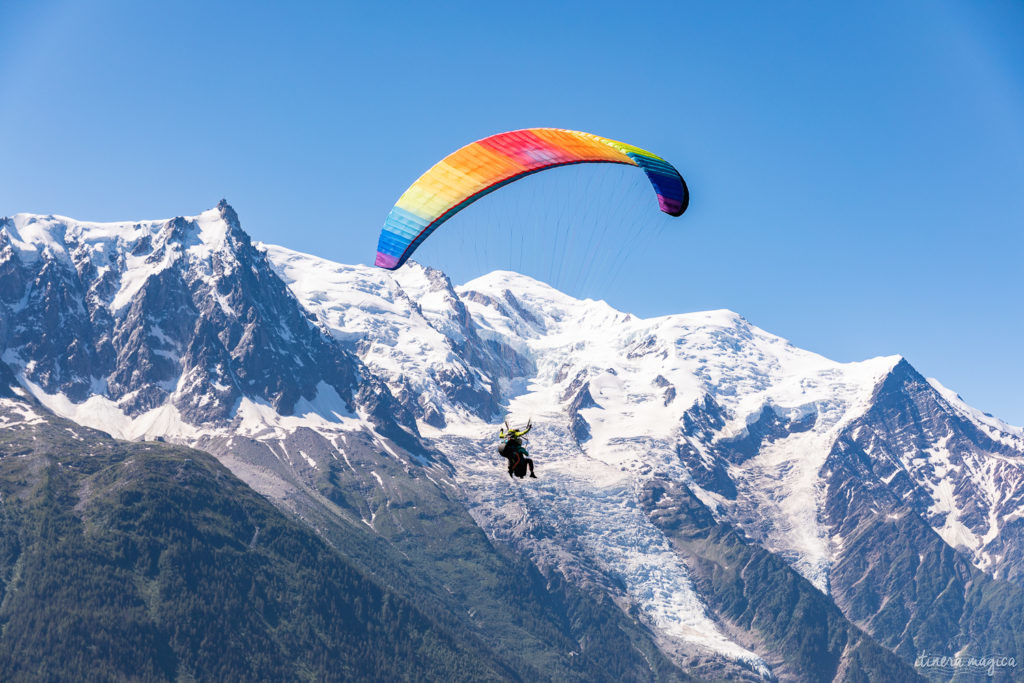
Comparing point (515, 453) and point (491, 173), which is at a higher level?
point (491, 173)

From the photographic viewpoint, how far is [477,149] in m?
87.4

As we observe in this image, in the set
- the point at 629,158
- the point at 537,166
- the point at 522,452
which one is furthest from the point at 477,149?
the point at 522,452

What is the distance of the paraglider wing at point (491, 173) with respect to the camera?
3332 inches

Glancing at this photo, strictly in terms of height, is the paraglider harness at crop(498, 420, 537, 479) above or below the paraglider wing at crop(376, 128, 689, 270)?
below

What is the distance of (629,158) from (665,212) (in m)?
4.49

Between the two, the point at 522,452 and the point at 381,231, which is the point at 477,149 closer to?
the point at 381,231

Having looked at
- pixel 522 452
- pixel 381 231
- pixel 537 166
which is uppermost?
pixel 537 166

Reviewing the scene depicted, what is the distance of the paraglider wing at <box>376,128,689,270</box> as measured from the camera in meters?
84.6

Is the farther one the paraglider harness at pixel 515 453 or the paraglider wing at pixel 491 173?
the paraglider wing at pixel 491 173

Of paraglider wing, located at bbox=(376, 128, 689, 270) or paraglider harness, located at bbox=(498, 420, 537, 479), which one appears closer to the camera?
paraglider harness, located at bbox=(498, 420, 537, 479)

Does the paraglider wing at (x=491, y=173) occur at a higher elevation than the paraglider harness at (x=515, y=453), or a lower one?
higher

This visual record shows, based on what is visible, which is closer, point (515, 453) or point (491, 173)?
point (515, 453)

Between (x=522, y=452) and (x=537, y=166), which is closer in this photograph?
(x=522, y=452)

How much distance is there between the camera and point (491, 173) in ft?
281
